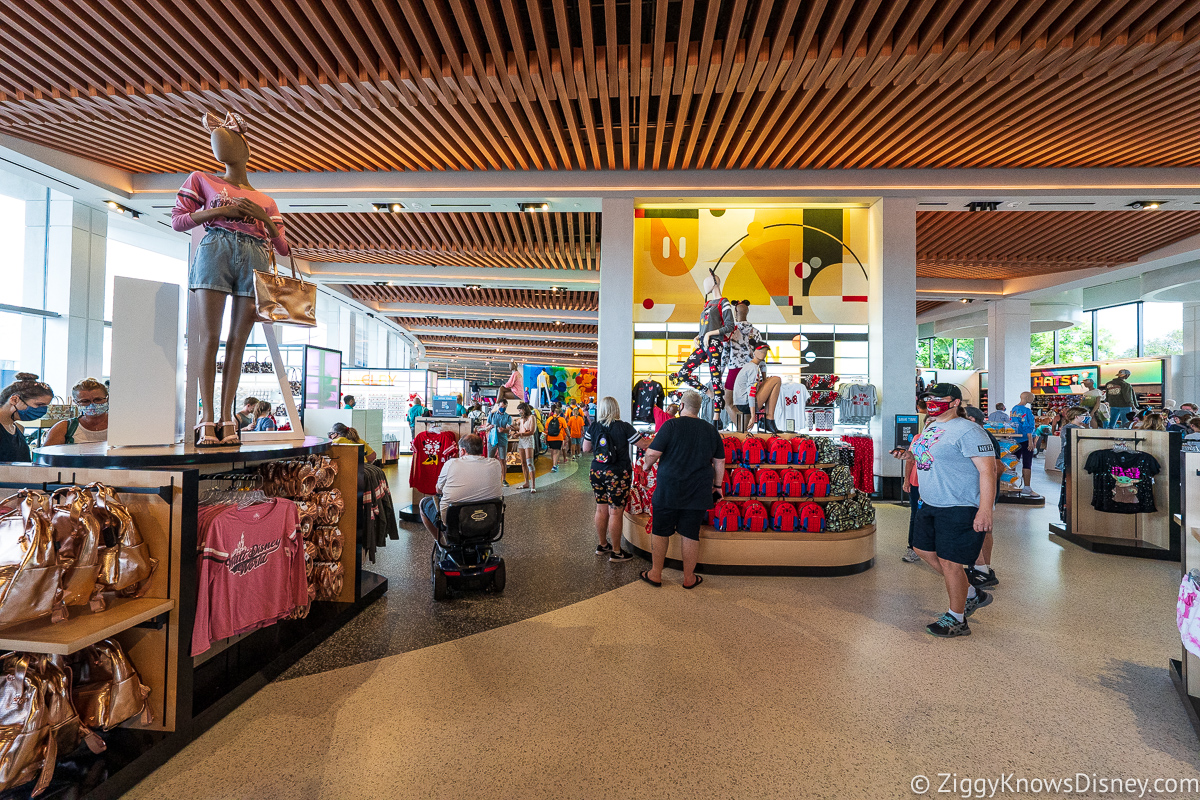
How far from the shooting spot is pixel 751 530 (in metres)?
4.86

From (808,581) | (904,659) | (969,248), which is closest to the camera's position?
(904,659)

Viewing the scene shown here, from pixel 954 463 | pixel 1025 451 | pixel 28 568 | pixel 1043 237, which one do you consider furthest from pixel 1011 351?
pixel 28 568

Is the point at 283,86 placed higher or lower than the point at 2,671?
higher

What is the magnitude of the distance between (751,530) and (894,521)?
3331 millimetres

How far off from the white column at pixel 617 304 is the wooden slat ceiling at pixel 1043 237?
510 centimetres

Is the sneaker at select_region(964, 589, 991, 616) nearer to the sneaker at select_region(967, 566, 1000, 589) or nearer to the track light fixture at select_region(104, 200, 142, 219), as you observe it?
the sneaker at select_region(967, 566, 1000, 589)

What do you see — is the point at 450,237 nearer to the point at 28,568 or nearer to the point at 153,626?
the point at 153,626

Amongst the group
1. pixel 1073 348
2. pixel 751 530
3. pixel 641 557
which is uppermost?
pixel 1073 348

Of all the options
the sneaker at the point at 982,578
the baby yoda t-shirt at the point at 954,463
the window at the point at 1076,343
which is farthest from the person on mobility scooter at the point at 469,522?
the window at the point at 1076,343

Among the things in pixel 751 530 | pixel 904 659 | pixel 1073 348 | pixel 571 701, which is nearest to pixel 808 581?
pixel 751 530

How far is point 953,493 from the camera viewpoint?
3385mm

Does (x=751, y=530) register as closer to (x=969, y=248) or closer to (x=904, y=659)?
(x=904, y=659)

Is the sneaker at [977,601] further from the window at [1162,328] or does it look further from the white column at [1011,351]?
the window at [1162,328]

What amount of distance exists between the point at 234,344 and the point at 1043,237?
1281 centimetres
